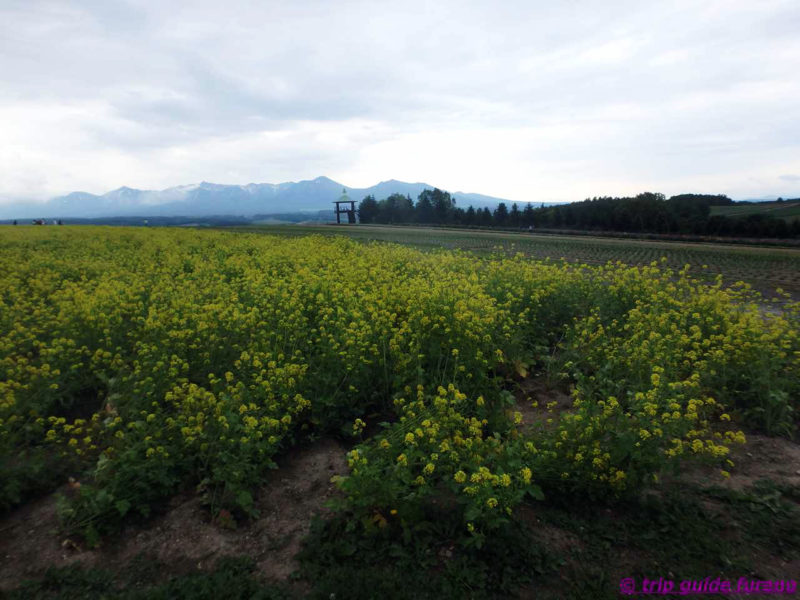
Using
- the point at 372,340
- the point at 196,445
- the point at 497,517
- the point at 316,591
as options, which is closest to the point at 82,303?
the point at 196,445

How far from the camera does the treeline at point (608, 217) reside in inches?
1297

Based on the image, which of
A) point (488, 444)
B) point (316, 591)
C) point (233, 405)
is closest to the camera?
point (316, 591)

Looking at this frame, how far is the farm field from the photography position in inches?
138

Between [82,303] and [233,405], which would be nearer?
[233,405]

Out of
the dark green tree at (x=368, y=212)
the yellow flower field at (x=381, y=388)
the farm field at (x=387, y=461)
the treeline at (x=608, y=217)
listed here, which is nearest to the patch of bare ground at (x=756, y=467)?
the farm field at (x=387, y=461)

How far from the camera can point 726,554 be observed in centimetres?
351

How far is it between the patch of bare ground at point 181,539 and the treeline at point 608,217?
3828 cm

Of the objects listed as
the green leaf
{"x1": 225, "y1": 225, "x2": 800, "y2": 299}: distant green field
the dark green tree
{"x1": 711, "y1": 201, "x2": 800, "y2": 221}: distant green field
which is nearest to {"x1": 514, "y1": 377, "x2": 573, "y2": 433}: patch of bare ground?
the green leaf

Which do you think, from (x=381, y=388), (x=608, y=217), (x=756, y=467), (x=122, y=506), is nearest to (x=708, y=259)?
(x=756, y=467)

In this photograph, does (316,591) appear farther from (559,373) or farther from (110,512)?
(559,373)

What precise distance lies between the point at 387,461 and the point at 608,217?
46.8 meters

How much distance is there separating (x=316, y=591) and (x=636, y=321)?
6.63m

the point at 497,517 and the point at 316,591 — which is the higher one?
the point at 497,517

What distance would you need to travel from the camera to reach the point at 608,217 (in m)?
44.5
